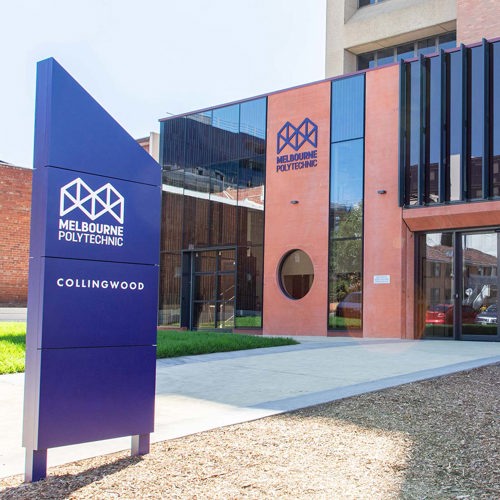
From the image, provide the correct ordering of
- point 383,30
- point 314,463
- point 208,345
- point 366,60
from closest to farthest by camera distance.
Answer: point 314,463
point 208,345
point 383,30
point 366,60

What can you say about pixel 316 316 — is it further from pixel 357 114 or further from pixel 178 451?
pixel 178 451

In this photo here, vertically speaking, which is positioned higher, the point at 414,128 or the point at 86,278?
the point at 414,128

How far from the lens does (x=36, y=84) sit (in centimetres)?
424

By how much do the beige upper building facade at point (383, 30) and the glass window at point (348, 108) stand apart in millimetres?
8286

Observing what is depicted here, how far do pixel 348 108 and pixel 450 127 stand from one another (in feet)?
11.8

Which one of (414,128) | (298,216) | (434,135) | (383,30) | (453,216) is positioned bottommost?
(453,216)

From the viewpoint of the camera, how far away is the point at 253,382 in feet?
28.2

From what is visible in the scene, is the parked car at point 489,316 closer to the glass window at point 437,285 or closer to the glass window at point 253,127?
the glass window at point 437,285

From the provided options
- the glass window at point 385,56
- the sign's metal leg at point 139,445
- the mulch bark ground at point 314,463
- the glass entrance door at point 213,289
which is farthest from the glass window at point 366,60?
the sign's metal leg at point 139,445

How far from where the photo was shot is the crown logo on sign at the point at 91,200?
4184 millimetres

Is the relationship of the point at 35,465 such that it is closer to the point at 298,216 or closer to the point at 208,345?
the point at 208,345

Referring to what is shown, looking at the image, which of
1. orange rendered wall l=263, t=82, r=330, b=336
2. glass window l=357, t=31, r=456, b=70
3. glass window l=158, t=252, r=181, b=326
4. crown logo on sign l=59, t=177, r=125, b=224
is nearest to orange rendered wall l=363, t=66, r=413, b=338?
orange rendered wall l=263, t=82, r=330, b=336

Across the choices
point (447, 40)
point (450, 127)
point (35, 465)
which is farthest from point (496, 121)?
point (35, 465)

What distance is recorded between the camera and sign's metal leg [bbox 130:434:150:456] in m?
4.61
